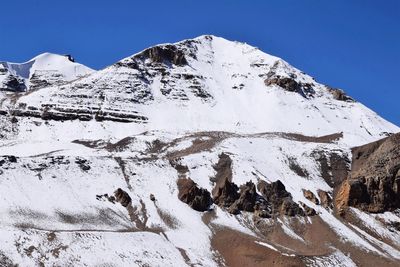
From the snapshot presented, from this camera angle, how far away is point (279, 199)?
3585 inches

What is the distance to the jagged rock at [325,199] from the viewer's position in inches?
3684

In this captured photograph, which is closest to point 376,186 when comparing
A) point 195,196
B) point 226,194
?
point 226,194

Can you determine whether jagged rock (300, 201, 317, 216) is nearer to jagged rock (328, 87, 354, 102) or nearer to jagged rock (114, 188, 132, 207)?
jagged rock (114, 188, 132, 207)

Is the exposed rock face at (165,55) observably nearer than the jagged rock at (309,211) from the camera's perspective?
No

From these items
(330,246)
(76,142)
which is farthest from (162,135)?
(330,246)

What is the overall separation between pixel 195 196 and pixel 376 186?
28.2 metres

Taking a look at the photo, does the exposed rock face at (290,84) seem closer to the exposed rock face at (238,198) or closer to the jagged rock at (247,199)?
the exposed rock face at (238,198)

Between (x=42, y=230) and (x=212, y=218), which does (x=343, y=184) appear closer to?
(x=212, y=218)

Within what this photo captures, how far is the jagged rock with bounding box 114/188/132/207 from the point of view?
Answer: 277 ft

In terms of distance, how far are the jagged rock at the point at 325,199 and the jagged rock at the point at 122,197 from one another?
28966 mm

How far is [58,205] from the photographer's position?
78.5 meters

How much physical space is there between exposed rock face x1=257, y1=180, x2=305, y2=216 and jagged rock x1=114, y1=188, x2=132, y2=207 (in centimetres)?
1998

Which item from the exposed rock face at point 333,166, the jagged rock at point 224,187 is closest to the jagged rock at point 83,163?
the jagged rock at point 224,187

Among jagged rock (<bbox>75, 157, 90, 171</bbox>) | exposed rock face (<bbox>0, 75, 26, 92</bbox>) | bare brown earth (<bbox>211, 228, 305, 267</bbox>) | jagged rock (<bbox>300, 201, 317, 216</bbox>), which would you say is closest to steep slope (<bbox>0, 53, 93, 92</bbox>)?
exposed rock face (<bbox>0, 75, 26, 92</bbox>)
